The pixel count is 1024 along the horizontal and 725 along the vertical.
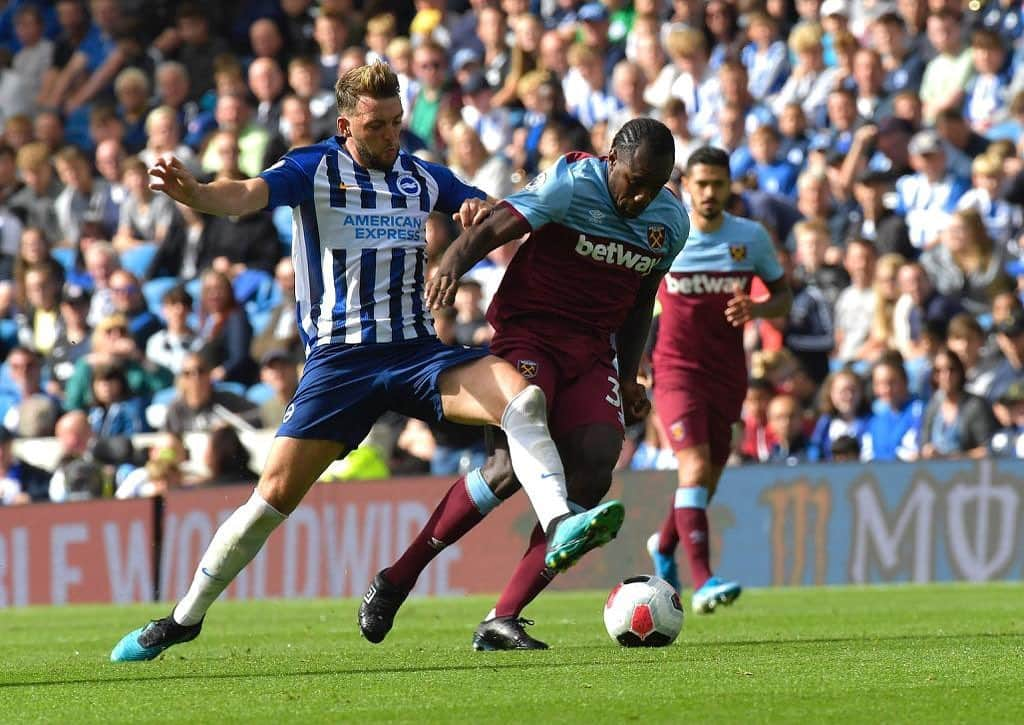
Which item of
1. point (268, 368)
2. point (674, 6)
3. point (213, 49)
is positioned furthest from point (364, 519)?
point (213, 49)

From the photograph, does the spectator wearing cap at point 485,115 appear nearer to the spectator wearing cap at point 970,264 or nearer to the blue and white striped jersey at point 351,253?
the spectator wearing cap at point 970,264

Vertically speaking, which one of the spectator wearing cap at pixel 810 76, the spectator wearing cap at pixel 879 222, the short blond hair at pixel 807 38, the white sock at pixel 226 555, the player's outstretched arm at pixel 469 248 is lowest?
the white sock at pixel 226 555

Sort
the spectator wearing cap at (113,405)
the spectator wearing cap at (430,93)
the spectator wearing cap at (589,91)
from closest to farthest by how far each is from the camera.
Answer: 1. the spectator wearing cap at (113,405)
2. the spectator wearing cap at (589,91)
3. the spectator wearing cap at (430,93)

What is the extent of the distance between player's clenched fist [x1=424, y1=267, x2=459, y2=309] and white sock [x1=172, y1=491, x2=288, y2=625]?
116 centimetres

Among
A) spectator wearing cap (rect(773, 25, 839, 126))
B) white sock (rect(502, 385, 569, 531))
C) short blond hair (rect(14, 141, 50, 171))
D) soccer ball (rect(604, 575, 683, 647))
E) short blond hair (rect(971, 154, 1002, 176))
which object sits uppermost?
spectator wearing cap (rect(773, 25, 839, 126))

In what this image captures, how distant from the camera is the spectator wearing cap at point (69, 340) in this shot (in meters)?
19.0

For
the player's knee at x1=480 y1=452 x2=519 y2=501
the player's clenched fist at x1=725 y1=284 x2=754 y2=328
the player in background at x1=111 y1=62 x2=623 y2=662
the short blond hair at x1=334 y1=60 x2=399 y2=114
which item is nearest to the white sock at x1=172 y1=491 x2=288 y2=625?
the player in background at x1=111 y1=62 x2=623 y2=662

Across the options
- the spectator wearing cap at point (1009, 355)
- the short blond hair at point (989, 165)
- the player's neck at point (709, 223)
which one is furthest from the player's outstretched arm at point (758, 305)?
the short blond hair at point (989, 165)

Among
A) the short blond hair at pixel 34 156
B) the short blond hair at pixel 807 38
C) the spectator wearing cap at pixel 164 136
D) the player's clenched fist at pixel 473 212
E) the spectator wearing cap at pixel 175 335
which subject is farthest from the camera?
the short blond hair at pixel 34 156

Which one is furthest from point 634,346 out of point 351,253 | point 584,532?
point 584,532

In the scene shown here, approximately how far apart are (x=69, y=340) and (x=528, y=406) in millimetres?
12800

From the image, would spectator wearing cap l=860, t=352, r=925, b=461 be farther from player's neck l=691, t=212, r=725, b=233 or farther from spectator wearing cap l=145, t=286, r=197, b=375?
spectator wearing cap l=145, t=286, r=197, b=375

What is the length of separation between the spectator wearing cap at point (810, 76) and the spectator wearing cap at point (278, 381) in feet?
16.6

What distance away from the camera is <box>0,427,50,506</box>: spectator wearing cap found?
56.6 feet
